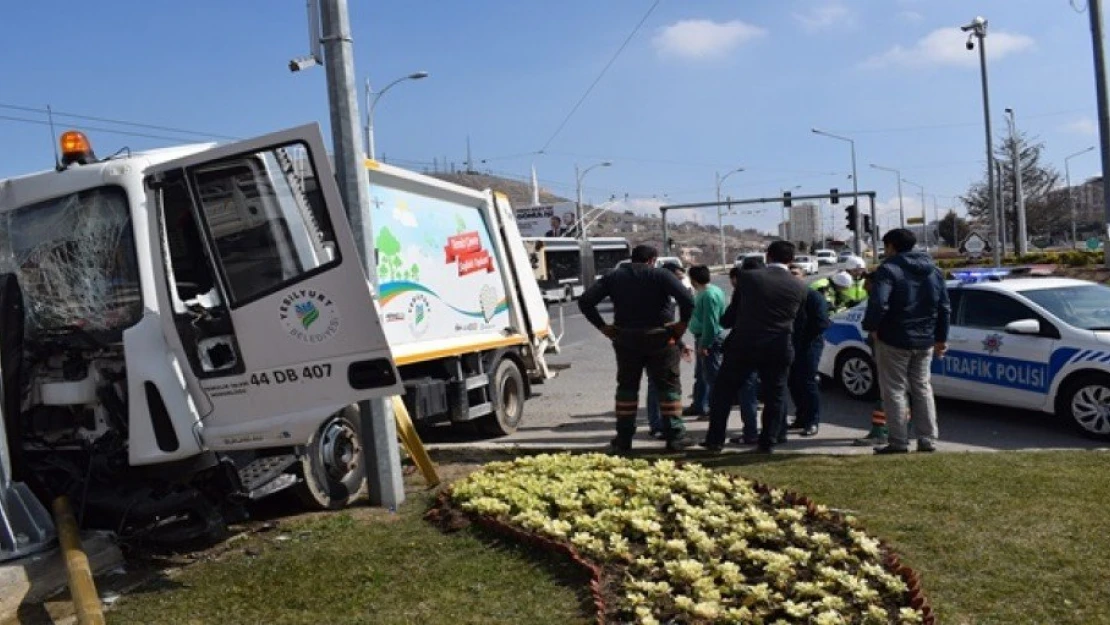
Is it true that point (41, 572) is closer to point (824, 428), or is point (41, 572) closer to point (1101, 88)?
point (824, 428)

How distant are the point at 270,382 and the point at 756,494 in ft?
9.99

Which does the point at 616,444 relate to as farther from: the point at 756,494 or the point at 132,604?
the point at 132,604

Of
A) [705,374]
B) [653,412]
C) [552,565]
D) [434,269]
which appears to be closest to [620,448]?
[653,412]

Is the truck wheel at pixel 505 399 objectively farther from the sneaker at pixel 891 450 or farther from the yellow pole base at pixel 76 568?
the yellow pole base at pixel 76 568

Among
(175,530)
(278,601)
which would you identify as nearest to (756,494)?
A: (278,601)

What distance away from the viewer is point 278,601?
16.0ft

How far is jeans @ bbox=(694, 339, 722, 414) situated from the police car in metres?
2.28

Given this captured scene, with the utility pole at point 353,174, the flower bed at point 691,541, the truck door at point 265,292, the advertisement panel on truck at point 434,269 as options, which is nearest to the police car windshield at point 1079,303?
the flower bed at point 691,541

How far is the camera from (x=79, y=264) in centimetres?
566

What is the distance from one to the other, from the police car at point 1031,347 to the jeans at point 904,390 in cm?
179

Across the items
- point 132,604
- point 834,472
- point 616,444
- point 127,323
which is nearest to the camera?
point 132,604

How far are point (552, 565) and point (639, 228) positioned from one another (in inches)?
6066

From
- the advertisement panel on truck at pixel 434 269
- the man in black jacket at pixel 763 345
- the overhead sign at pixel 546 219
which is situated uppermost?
the overhead sign at pixel 546 219

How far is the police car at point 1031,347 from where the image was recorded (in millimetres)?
8672
